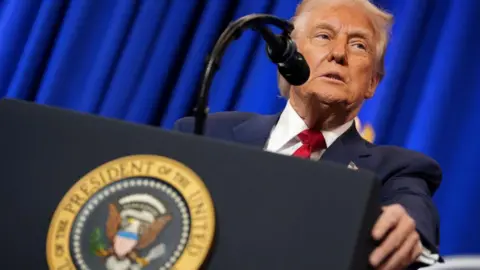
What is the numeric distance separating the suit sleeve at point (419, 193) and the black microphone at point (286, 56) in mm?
218

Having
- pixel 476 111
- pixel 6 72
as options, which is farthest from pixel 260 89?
pixel 6 72

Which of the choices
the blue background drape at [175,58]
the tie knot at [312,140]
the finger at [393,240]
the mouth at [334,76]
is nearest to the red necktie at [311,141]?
the tie knot at [312,140]

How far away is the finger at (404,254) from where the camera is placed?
26.8 inches

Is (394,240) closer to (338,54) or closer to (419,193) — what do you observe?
(419,193)

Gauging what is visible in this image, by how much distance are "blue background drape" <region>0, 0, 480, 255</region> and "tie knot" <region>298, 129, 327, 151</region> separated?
2.74 ft

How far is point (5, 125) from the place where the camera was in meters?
0.70

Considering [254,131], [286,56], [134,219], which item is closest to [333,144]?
[254,131]

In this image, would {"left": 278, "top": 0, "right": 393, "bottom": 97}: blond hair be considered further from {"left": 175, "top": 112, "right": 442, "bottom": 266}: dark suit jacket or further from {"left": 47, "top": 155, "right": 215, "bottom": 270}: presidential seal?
{"left": 47, "top": 155, "right": 215, "bottom": 270}: presidential seal

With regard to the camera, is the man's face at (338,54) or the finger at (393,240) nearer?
the finger at (393,240)

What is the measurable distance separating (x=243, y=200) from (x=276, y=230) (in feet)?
0.12

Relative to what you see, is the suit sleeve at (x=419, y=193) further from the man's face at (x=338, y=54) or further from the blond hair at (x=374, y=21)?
the blond hair at (x=374, y=21)

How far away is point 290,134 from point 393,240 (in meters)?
0.59

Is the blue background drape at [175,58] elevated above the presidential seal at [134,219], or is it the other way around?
the blue background drape at [175,58]

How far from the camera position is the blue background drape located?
205 centimetres
